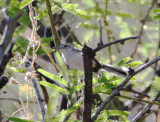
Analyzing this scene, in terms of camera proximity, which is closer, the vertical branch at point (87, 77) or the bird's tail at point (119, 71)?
the vertical branch at point (87, 77)

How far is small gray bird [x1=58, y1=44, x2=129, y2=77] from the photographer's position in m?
1.09

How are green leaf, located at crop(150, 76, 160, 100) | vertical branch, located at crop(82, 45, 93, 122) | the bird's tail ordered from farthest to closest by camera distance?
1. green leaf, located at crop(150, 76, 160, 100)
2. the bird's tail
3. vertical branch, located at crop(82, 45, 93, 122)

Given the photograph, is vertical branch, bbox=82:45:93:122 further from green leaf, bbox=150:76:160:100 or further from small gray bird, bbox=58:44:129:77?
green leaf, bbox=150:76:160:100

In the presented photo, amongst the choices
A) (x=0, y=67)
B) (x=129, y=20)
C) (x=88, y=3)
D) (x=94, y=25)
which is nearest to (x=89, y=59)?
(x=0, y=67)

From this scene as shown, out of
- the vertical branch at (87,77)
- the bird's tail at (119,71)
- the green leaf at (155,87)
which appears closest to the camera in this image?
the vertical branch at (87,77)

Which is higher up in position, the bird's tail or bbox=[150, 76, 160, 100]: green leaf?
the bird's tail

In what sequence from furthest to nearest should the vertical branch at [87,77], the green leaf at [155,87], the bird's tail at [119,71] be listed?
the green leaf at [155,87], the bird's tail at [119,71], the vertical branch at [87,77]

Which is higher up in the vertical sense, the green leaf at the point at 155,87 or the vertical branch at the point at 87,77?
the vertical branch at the point at 87,77

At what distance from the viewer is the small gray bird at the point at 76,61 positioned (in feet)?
3.57

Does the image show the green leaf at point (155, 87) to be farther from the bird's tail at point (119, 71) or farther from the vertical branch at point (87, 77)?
the vertical branch at point (87, 77)

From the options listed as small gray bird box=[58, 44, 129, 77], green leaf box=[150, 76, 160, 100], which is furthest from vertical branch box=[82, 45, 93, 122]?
green leaf box=[150, 76, 160, 100]

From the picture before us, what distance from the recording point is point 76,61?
4.24 ft

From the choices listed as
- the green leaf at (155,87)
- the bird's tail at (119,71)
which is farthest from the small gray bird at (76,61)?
the green leaf at (155,87)

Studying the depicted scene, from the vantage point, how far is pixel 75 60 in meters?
1.30
